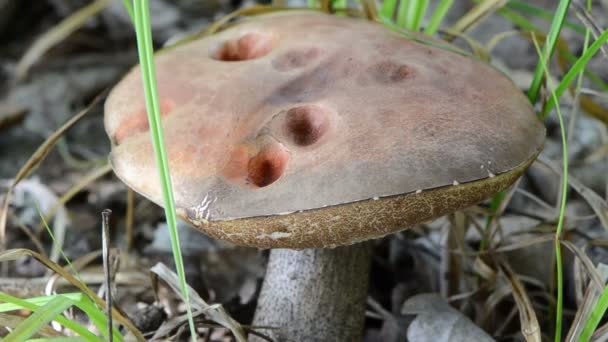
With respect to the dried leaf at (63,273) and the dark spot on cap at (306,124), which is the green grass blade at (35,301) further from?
the dark spot on cap at (306,124)

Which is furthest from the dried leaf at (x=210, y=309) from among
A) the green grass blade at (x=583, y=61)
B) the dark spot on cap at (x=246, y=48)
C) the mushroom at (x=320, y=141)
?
the green grass blade at (x=583, y=61)

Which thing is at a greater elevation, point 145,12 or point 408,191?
point 145,12

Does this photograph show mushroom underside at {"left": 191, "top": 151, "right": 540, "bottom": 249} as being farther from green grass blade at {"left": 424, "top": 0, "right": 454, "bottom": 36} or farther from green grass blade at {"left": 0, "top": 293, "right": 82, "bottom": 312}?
green grass blade at {"left": 424, "top": 0, "right": 454, "bottom": 36}

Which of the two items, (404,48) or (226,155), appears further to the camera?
(404,48)

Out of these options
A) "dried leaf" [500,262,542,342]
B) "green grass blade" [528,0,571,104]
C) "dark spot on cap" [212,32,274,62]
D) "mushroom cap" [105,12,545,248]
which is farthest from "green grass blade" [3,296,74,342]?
"green grass blade" [528,0,571,104]

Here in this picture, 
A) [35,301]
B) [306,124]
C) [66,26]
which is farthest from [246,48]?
[66,26]

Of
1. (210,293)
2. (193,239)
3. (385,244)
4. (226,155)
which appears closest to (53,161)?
(193,239)

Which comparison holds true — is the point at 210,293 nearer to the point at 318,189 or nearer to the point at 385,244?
the point at 385,244
